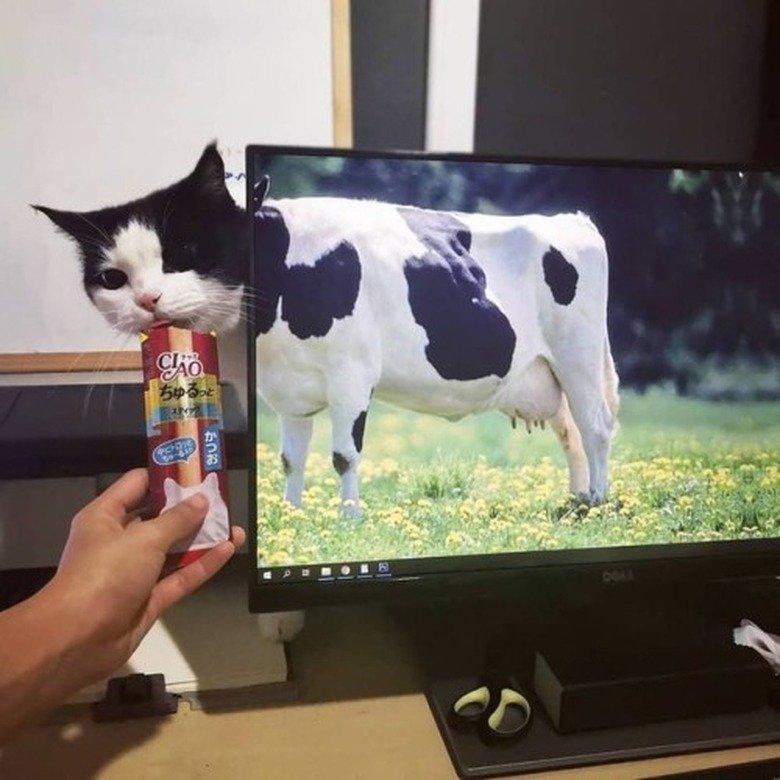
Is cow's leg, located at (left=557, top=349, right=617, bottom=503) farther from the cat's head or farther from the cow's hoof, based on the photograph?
the cat's head

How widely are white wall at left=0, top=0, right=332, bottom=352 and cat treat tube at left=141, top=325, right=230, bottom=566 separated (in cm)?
29

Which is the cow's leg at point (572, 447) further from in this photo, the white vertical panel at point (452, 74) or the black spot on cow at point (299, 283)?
the white vertical panel at point (452, 74)

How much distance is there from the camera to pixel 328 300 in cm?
77

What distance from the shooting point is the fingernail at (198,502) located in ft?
2.40

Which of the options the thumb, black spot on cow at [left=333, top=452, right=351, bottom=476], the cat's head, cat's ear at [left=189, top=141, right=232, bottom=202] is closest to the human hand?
the thumb

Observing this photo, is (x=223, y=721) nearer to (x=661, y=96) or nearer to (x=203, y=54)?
(x=203, y=54)

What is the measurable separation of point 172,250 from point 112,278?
77 mm

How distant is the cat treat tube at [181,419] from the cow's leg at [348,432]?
0.34 feet

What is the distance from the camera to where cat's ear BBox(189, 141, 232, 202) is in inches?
36.7

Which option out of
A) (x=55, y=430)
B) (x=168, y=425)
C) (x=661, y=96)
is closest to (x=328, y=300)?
(x=168, y=425)

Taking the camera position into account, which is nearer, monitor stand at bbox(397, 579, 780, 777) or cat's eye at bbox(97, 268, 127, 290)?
monitor stand at bbox(397, 579, 780, 777)

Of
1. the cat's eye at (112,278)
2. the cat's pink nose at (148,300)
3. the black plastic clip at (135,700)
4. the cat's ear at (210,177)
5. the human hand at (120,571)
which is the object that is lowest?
the black plastic clip at (135,700)

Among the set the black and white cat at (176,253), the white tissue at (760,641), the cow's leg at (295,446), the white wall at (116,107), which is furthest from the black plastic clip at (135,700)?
the white tissue at (760,641)

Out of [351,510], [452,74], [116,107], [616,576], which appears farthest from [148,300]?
[616,576]
